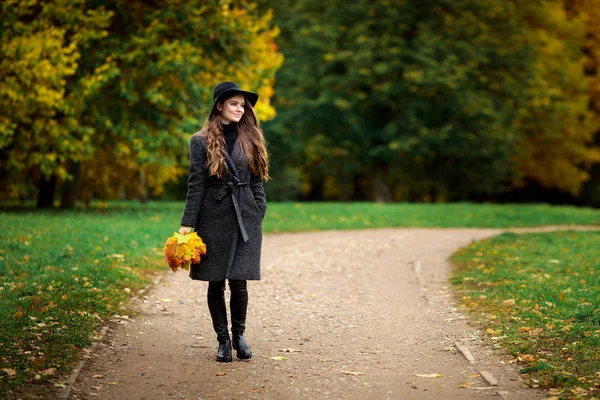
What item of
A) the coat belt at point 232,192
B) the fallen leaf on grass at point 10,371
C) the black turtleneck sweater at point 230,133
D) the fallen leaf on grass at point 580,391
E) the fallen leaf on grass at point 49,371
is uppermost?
the black turtleneck sweater at point 230,133

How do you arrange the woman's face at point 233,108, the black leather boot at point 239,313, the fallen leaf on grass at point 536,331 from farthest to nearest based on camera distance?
the fallen leaf on grass at point 536,331, the black leather boot at point 239,313, the woman's face at point 233,108

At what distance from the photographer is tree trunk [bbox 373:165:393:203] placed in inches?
1315

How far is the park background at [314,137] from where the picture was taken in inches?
323

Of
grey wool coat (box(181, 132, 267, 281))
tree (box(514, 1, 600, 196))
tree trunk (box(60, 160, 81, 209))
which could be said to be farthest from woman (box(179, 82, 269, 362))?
tree (box(514, 1, 600, 196))

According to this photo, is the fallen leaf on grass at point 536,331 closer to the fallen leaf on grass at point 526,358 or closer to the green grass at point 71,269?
the fallen leaf on grass at point 526,358

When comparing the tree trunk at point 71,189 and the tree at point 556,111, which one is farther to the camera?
the tree at point 556,111

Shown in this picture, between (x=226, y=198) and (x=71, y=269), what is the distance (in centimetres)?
422

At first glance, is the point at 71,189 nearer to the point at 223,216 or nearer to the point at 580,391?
the point at 223,216

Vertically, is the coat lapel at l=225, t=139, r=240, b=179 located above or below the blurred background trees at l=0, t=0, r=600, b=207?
below

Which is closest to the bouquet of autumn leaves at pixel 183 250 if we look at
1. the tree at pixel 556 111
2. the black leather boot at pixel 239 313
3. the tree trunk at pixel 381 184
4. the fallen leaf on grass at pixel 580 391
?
the black leather boot at pixel 239 313

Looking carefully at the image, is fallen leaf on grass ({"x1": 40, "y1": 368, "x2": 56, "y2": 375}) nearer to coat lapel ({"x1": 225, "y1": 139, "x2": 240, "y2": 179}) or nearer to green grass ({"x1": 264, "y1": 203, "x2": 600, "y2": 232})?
coat lapel ({"x1": 225, "y1": 139, "x2": 240, "y2": 179})

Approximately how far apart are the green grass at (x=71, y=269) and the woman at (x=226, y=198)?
4.46ft

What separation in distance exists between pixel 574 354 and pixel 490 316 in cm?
197

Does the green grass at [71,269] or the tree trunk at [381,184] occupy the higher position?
the tree trunk at [381,184]
